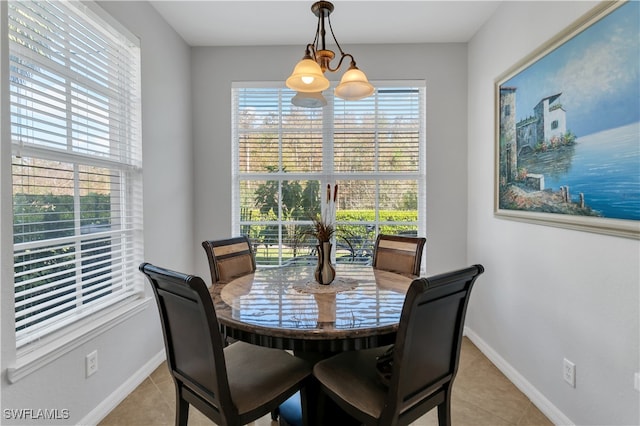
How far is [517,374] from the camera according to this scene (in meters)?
2.15

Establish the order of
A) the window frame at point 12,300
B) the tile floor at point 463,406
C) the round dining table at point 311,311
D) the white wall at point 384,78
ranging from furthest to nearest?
the white wall at point 384,78, the tile floor at point 463,406, the window frame at point 12,300, the round dining table at point 311,311

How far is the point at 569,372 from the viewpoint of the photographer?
5.61 ft

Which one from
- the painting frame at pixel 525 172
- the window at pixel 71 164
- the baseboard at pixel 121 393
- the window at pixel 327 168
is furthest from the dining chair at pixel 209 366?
the window at pixel 327 168

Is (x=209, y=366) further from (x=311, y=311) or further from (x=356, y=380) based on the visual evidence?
(x=356, y=380)

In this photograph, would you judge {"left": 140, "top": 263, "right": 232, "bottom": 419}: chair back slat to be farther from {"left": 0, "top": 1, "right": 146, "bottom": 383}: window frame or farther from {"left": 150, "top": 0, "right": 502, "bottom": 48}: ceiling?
{"left": 150, "top": 0, "right": 502, "bottom": 48}: ceiling

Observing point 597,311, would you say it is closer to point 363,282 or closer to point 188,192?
point 363,282

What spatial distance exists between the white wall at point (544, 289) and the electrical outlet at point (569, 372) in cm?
3

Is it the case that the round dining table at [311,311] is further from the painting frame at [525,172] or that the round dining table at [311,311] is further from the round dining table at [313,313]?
the painting frame at [525,172]

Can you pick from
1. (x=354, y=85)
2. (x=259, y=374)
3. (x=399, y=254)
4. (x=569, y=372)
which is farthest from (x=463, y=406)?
(x=354, y=85)

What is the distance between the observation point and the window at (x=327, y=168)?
3.01m

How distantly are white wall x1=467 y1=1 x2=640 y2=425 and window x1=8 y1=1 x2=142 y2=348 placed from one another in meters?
2.67

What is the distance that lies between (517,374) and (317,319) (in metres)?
1.78

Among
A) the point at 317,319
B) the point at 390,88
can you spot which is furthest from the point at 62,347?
the point at 390,88

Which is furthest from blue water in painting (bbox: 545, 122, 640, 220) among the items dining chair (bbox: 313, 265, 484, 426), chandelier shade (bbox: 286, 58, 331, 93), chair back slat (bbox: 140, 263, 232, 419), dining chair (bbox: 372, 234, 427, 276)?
chair back slat (bbox: 140, 263, 232, 419)
